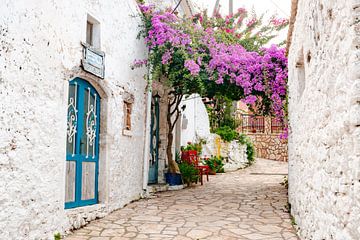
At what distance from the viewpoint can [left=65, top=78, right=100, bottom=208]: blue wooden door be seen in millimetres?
5512

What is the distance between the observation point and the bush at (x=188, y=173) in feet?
33.8

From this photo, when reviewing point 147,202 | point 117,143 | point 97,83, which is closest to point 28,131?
point 97,83

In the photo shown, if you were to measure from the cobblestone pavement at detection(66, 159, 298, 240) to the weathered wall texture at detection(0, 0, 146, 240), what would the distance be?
1.67ft

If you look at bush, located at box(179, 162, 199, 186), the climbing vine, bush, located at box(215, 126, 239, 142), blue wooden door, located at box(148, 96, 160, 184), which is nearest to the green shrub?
the climbing vine

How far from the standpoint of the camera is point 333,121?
2590 millimetres

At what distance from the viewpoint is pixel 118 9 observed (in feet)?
22.7

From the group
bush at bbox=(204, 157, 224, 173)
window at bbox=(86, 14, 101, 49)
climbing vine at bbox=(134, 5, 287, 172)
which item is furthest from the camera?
bush at bbox=(204, 157, 224, 173)

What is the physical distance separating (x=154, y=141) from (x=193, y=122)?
4.78 m

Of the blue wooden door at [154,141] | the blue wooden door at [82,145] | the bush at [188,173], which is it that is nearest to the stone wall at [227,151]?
the bush at [188,173]

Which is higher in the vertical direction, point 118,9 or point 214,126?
point 118,9

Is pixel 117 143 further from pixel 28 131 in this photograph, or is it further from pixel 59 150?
pixel 28 131

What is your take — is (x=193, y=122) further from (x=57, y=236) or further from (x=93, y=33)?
(x=57, y=236)

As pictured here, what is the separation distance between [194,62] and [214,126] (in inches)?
392

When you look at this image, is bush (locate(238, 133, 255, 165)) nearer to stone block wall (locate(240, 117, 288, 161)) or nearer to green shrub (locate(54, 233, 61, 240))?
stone block wall (locate(240, 117, 288, 161))
